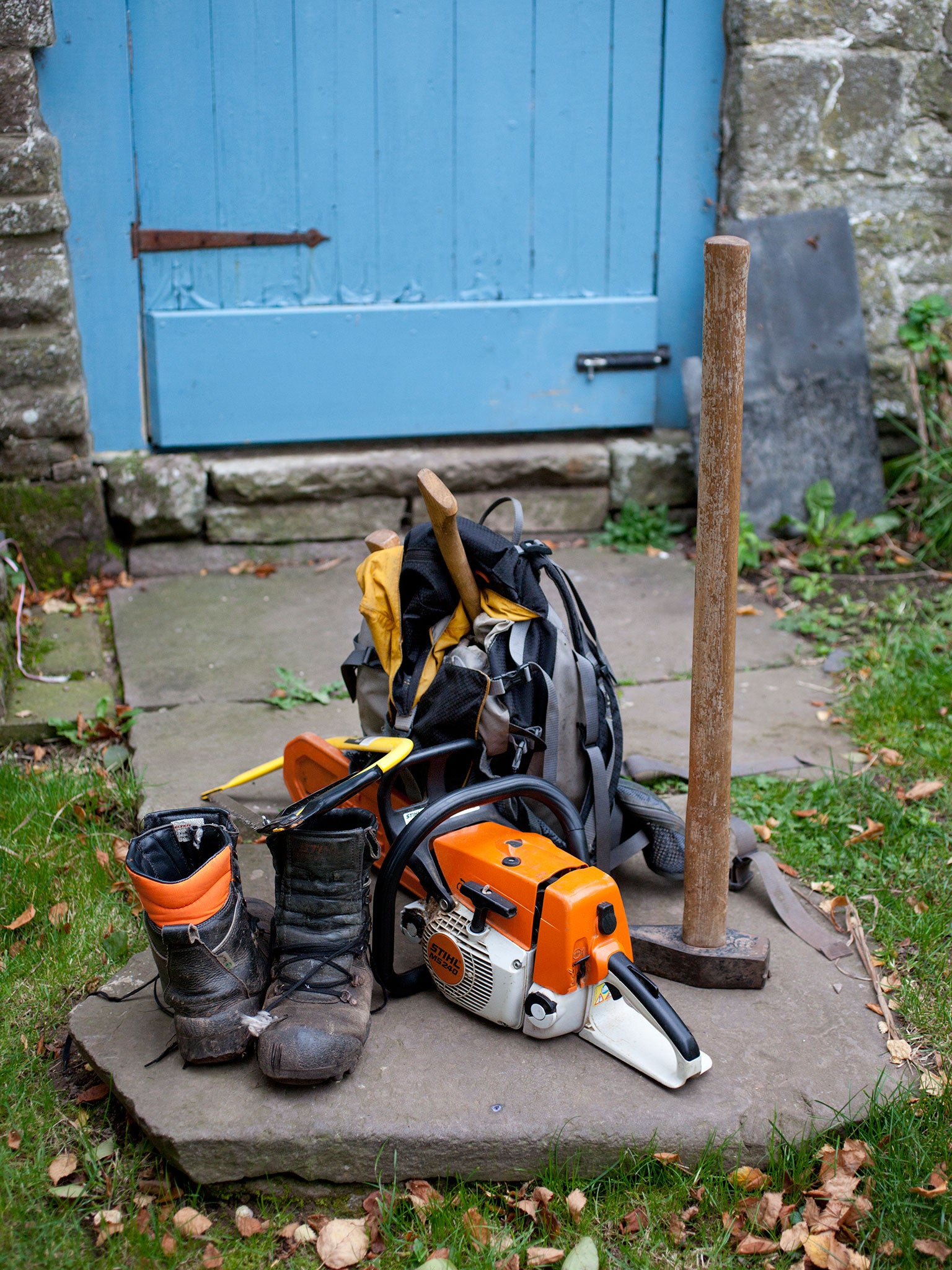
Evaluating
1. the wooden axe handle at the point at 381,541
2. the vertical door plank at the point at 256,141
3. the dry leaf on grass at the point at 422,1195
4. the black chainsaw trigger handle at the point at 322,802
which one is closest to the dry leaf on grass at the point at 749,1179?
the dry leaf on grass at the point at 422,1195

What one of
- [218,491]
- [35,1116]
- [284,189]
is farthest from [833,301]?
[35,1116]

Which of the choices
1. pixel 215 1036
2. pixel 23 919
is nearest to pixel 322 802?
pixel 215 1036

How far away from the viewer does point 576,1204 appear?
1803 mm

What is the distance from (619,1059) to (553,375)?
2.92 m

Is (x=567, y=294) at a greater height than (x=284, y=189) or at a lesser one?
lesser

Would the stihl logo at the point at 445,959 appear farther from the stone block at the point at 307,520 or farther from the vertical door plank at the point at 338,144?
the vertical door plank at the point at 338,144

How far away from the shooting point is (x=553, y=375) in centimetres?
433

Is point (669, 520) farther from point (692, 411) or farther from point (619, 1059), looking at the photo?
point (619, 1059)

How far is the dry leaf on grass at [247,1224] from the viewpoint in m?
1.79

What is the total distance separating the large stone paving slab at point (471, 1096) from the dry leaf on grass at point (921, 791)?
846 mm

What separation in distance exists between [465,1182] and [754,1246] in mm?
452

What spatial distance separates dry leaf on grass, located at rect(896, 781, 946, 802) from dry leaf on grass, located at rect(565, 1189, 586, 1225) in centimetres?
144

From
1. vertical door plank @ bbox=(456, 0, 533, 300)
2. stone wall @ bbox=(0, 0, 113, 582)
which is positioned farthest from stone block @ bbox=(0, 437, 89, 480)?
vertical door plank @ bbox=(456, 0, 533, 300)

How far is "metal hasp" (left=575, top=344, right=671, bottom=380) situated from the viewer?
4332 millimetres
